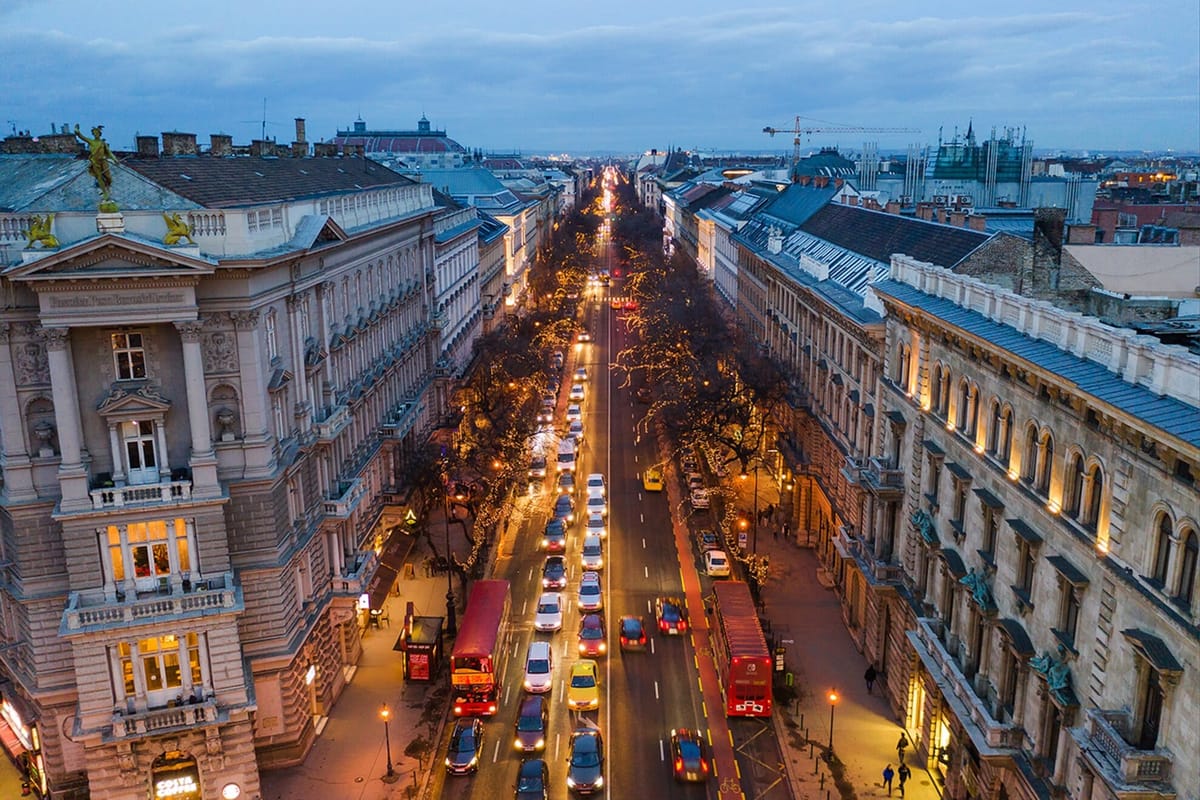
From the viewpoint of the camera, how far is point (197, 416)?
3997 centimetres

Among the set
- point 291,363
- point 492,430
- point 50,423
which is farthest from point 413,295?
point 50,423

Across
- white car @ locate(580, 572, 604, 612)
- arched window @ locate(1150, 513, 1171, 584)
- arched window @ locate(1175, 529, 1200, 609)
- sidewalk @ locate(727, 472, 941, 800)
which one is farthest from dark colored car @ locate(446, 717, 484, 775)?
arched window @ locate(1175, 529, 1200, 609)

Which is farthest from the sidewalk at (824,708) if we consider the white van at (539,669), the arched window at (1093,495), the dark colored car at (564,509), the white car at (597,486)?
the arched window at (1093,495)

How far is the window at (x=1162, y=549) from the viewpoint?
26.2 metres

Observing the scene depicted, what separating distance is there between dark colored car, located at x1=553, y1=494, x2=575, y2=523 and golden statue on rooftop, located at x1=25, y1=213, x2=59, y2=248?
42.9 m

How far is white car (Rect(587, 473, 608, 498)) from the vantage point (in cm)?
7751

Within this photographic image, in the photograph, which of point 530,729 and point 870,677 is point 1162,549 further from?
point 530,729

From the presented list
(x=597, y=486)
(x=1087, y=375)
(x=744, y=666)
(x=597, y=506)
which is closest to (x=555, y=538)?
(x=597, y=506)

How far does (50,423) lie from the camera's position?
39.3 meters

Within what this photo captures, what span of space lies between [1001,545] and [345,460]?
35.2 m

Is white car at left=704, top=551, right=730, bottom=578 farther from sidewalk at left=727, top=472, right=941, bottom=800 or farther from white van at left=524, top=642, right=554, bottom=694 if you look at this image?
white van at left=524, top=642, right=554, bottom=694

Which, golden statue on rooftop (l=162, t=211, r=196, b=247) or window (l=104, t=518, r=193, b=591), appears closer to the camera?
golden statue on rooftop (l=162, t=211, r=196, b=247)

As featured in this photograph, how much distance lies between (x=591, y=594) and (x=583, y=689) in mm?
11489

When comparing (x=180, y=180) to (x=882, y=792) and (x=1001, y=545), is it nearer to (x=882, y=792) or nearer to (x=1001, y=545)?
(x=1001, y=545)
